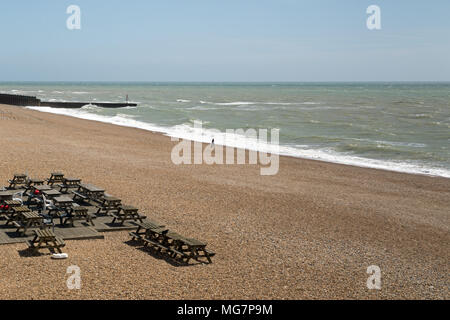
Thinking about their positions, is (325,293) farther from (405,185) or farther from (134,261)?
(405,185)

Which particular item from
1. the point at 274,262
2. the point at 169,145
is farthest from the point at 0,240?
the point at 169,145

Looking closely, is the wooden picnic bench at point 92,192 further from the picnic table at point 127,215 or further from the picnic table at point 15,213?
the picnic table at point 15,213

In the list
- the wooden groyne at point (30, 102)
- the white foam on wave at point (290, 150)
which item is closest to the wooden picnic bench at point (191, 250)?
the white foam on wave at point (290, 150)

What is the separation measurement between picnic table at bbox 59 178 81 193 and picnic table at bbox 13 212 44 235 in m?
3.78

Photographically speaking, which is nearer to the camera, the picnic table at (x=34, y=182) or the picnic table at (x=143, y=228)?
the picnic table at (x=143, y=228)

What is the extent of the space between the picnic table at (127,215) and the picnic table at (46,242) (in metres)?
2.26

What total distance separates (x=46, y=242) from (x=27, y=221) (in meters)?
1.44

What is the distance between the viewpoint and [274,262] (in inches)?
428

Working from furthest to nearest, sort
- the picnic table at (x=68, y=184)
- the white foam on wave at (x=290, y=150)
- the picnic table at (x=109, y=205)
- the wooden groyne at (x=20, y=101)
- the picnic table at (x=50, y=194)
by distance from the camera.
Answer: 1. the wooden groyne at (x=20, y=101)
2. the white foam on wave at (x=290, y=150)
3. the picnic table at (x=68, y=184)
4. the picnic table at (x=50, y=194)
5. the picnic table at (x=109, y=205)

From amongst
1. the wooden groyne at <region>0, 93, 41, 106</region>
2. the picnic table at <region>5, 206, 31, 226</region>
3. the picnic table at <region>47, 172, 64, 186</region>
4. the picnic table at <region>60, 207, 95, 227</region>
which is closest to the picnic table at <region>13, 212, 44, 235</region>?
the picnic table at <region>5, 206, 31, 226</region>

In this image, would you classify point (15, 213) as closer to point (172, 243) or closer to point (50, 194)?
point (50, 194)

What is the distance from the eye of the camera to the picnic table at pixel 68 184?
15938 mm

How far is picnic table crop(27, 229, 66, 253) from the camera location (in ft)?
34.5
